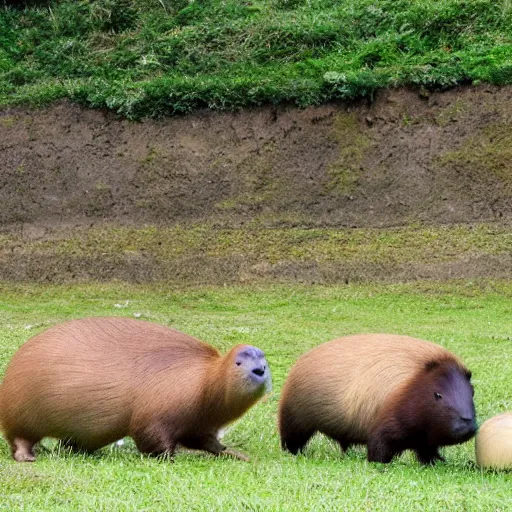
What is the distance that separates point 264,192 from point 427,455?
1263 centimetres

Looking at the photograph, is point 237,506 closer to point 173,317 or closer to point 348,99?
point 173,317

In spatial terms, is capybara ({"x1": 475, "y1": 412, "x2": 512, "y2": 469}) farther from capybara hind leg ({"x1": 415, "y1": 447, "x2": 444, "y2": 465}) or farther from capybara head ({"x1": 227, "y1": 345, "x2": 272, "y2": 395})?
capybara head ({"x1": 227, "y1": 345, "x2": 272, "y2": 395})

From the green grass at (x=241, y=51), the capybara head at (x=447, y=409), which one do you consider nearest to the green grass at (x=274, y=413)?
the capybara head at (x=447, y=409)

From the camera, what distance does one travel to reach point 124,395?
18.1 ft

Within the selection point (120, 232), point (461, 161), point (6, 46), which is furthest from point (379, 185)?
point (6, 46)

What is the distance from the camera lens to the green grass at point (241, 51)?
18578 millimetres

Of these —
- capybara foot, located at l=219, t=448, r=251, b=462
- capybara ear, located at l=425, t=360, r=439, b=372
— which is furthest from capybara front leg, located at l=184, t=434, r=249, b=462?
capybara ear, located at l=425, t=360, r=439, b=372

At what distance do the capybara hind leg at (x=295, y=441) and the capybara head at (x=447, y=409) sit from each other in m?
0.83

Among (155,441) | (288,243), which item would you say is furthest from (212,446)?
(288,243)

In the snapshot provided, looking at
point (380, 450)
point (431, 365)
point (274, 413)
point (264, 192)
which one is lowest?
point (274, 413)

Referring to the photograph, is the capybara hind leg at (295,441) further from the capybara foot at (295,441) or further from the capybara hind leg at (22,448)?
the capybara hind leg at (22,448)

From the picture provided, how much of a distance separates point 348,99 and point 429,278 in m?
4.12

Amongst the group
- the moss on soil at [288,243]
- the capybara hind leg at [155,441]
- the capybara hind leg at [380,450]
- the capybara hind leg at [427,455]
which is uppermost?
the capybara hind leg at [155,441]

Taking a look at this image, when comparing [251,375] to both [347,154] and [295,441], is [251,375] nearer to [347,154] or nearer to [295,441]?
[295,441]
